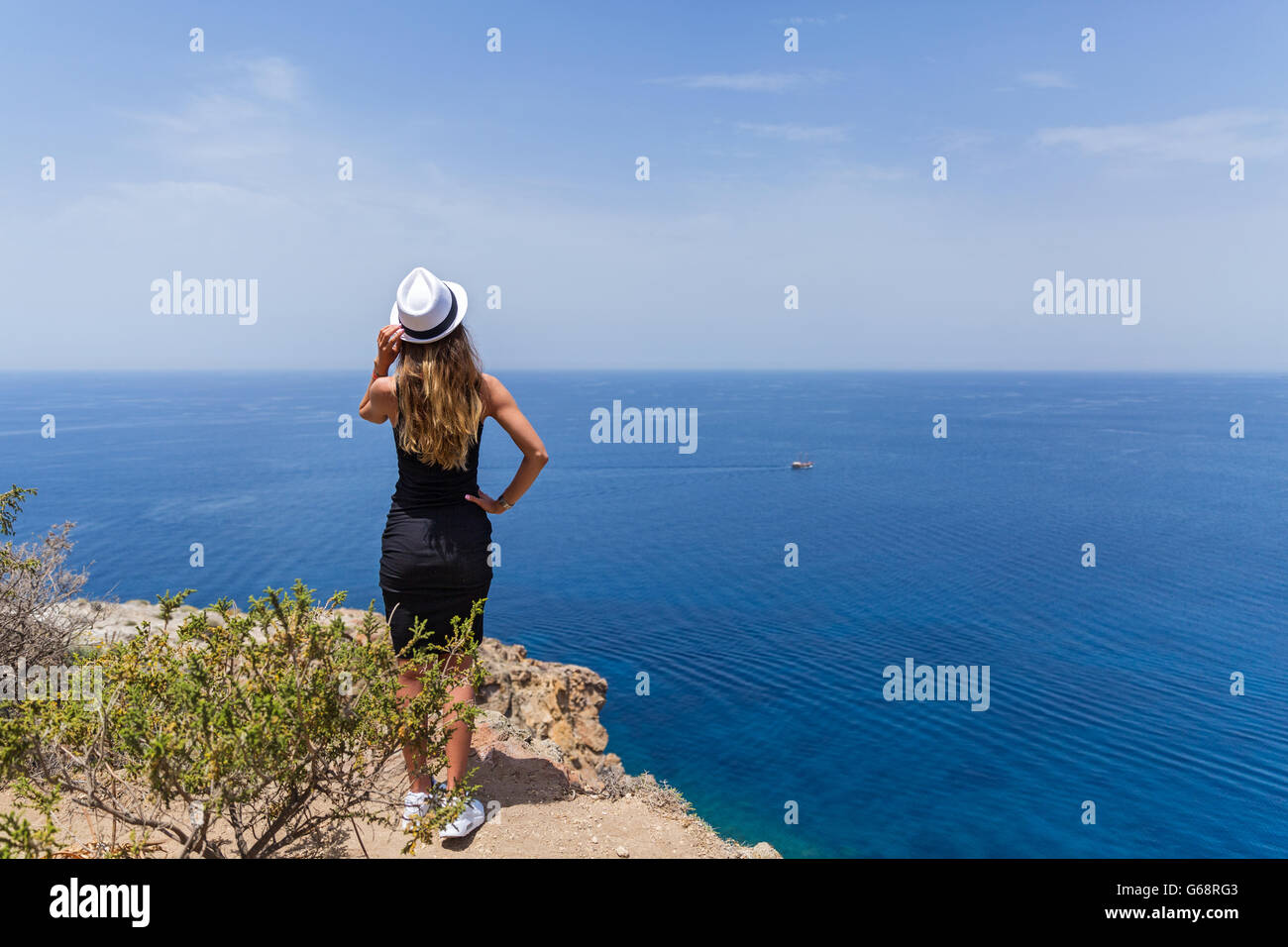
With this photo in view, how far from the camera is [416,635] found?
4242mm

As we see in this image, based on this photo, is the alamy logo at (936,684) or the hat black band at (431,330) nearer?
the hat black band at (431,330)

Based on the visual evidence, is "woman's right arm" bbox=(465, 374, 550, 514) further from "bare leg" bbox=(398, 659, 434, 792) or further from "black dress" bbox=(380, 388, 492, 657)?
"bare leg" bbox=(398, 659, 434, 792)

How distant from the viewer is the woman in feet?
14.2

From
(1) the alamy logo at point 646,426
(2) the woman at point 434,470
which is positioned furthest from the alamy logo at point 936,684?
(1) the alamy logo at point 646,426

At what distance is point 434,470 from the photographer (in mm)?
4504

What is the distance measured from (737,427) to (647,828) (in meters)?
115

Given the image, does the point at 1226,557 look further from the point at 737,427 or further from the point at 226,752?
the point at 737,427

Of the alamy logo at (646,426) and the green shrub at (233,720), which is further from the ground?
the alamy logo at (646,426)

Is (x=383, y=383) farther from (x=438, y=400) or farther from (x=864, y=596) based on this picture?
(x=864, y=596)

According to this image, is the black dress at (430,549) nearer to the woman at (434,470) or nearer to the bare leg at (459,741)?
the woman at (434,470)

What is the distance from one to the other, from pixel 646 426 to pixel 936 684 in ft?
318

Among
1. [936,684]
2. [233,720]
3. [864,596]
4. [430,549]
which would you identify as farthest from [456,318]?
[864,596]
